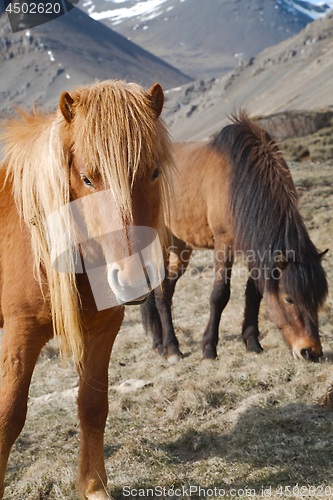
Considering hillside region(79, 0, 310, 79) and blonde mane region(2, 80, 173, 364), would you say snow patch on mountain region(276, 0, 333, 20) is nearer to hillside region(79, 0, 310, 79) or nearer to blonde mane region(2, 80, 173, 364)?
hillside region(79, 0, 310, 79)

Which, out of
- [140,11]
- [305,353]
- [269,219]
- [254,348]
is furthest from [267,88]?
[140,11]

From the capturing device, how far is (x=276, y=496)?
196 cm

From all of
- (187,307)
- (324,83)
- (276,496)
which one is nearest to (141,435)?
(276,496)

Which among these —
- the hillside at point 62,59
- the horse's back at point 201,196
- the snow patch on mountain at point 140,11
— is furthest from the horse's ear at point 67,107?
the snow patch on mountain at point 140,11

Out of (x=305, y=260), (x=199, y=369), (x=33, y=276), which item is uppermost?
(x=33, y=276)

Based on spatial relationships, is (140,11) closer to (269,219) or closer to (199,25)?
(199,25)

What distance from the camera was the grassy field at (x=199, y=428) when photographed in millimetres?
2229

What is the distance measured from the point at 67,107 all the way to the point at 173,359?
11.0ft

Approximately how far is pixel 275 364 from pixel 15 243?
2659 millimetres

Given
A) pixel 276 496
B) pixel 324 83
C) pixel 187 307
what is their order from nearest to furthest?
pixel 276 496 < pixel 187 307 < pixel 324 83

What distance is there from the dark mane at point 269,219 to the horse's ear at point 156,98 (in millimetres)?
2247

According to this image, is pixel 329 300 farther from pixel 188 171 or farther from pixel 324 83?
pixel 324 83

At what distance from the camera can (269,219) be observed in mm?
3775

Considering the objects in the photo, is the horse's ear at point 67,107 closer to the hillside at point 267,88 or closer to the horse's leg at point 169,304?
the horse's leg at point 169,304
